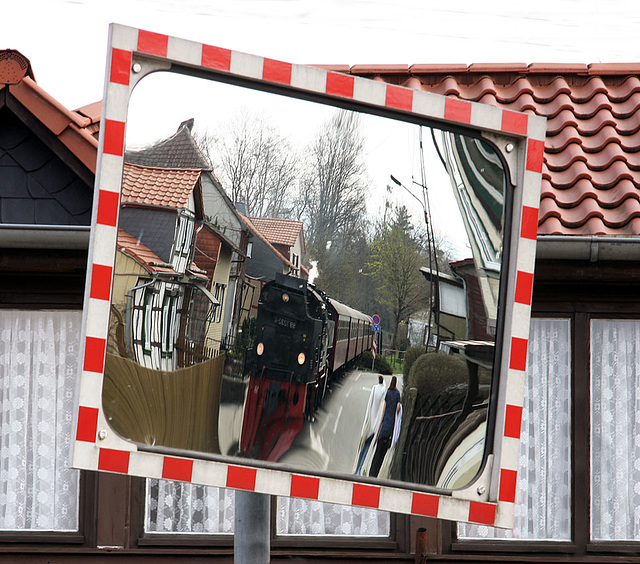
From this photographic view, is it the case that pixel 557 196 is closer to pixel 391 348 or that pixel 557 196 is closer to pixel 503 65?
pixel 503 65

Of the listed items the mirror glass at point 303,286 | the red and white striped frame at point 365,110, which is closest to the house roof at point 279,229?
the mirror glass at point 303,286

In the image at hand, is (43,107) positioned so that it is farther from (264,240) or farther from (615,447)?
(615,447)

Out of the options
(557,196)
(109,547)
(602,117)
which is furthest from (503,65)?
(109,547)

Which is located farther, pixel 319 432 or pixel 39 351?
pixel 39 351

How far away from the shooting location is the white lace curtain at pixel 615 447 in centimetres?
436

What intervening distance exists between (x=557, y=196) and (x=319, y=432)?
9.67 feet

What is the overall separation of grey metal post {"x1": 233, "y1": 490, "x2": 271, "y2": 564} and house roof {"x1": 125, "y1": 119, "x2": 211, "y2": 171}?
94cm

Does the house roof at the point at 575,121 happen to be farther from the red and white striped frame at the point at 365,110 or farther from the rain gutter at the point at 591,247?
the red and white striped frame at the point at 365,110

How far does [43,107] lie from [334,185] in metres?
3.26

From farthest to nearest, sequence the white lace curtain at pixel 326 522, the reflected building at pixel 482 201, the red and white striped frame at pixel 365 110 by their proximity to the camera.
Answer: the white lace curtain at pixel 326 522, the reflected building at pixel 482 201, the red and white striped frame at pixel 365 110

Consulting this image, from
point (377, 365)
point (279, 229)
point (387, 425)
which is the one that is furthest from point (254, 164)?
point (387, 425)

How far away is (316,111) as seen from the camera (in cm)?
179

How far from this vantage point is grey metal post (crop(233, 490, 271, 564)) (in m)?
1.90

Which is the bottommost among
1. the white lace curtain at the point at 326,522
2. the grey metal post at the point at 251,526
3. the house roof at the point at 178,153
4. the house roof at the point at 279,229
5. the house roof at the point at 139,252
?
the white lace curtain at the point at 326,522
